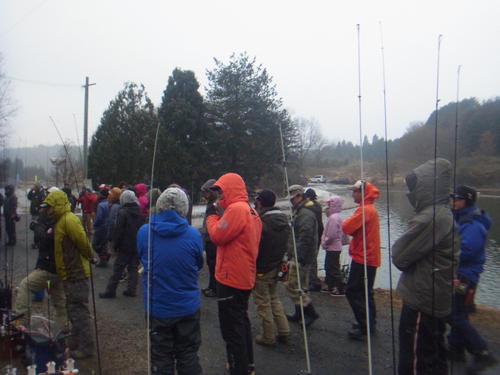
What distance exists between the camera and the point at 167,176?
66.6ft

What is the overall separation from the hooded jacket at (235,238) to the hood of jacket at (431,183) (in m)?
1.44

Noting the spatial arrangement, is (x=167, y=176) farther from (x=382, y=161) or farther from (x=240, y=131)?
(x=382, y=161)

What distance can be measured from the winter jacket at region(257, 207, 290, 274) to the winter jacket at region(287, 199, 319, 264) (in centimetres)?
67

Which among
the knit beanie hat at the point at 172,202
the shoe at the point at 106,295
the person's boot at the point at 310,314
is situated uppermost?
the knit beanie hat at the point at 172,202

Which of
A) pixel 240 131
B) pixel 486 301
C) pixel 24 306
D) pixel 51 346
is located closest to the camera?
pixel 51 346

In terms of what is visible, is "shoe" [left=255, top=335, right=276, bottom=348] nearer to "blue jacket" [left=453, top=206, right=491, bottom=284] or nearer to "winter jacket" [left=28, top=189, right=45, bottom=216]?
"blue jacket" [left=453, top=206, right=491, bottom=284]

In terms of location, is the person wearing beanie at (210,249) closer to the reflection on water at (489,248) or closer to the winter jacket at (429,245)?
the reflection on water at (489,248)

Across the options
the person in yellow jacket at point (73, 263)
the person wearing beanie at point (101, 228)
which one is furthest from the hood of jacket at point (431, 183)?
the person wearing beanie at point (101, 228)

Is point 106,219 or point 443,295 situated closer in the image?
point 443,295

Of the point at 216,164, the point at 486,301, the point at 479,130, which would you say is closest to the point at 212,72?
the point at 216,164

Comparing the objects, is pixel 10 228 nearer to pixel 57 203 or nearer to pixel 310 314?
pixel 57 203

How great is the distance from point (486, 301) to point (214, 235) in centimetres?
661

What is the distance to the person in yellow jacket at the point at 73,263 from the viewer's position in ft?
12.8

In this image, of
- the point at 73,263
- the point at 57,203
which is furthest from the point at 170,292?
the point at 57,203
